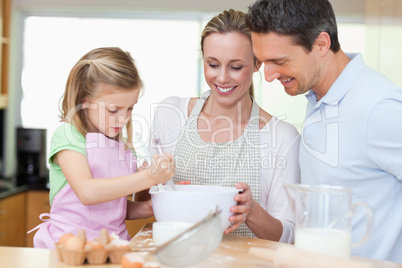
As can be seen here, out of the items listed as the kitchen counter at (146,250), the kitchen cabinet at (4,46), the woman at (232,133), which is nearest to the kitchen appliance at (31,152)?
A: the kitchen cabinet at (4,46)

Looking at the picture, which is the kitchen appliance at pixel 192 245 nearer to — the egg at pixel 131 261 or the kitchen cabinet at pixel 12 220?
the egg at pixel 131 261

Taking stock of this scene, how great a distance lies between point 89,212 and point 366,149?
0.78 metres

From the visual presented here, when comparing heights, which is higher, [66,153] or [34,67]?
[34,67]

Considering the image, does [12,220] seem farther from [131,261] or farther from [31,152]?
[131,261]

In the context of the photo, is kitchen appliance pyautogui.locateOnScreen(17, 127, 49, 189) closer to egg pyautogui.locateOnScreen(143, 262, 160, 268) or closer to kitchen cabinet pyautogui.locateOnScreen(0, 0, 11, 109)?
kitchen cabinet pyautogui.locateOnScreen(0, 0, 11, 109)

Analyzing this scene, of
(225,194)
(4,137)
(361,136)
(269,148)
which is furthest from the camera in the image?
(4,137)

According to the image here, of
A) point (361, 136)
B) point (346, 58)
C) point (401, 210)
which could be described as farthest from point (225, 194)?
point (346, 58)

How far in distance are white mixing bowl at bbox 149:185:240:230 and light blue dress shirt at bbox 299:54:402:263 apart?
1.15 ft

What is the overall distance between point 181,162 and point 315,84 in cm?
55

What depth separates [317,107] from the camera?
1.45 meters

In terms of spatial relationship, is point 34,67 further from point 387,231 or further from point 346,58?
point 387,231

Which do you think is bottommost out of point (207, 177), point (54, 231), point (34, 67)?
point (54, 231)

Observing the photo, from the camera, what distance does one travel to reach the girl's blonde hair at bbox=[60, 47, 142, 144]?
1.46m

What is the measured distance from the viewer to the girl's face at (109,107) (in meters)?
1.45
